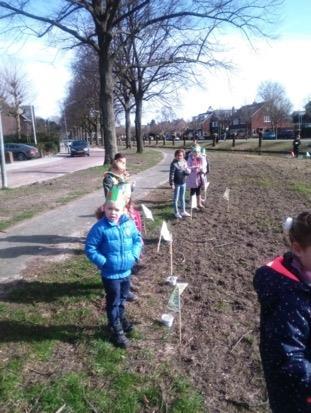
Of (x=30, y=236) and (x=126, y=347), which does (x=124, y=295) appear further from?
(x=30, y=236)

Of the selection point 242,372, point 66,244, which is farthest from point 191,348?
point 66,244

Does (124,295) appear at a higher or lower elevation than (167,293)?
higher

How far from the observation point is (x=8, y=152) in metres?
39.6

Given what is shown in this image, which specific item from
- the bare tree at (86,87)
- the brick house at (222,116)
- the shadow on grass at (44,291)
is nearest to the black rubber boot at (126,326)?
the shadow on grass at (44,291)

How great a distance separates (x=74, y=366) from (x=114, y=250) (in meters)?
1.04

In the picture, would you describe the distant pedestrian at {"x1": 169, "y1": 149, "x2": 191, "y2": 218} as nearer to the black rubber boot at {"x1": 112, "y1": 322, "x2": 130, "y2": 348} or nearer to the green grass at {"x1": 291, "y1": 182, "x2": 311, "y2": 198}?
the green grass at {"x1": 291, "y1": 182, "x2": 311, "y2": 198}

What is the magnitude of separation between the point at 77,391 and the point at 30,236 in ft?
17.8

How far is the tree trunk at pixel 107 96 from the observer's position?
2069 cm

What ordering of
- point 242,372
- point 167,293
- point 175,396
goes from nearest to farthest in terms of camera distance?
point 175,396 → point 242,372 → point 167,293

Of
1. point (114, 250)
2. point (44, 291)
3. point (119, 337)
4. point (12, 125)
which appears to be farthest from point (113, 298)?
point (12, 125)

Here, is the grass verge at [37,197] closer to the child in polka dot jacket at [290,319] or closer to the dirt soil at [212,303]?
the dirt soil at [212,303]

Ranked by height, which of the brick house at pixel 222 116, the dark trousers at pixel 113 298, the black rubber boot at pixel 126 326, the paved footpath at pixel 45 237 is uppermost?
the brick house at pixel 222 116

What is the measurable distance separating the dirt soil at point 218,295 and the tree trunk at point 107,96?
11355 millimetres

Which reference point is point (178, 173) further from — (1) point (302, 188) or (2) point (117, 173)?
(1) point (302, 188)
